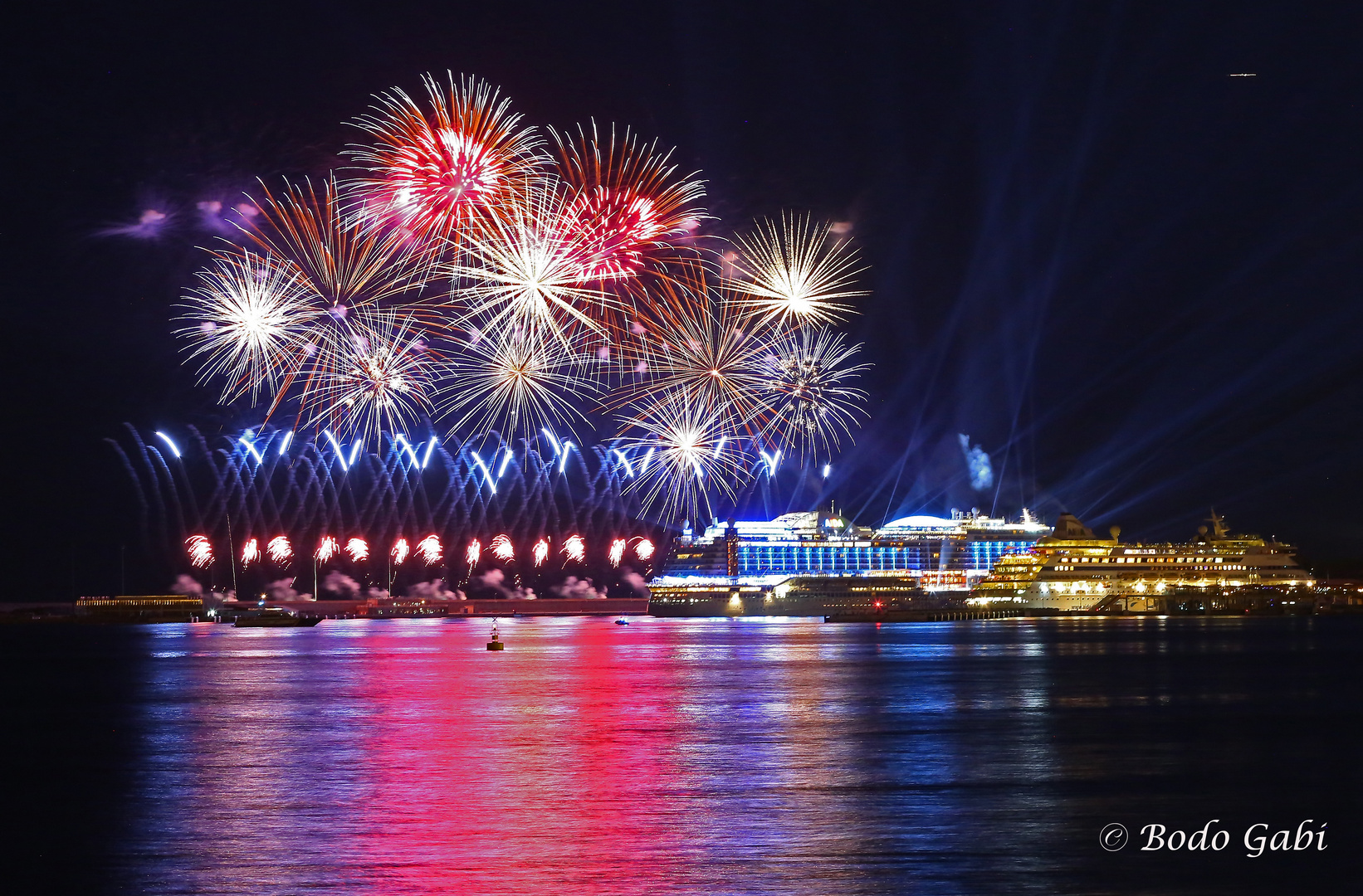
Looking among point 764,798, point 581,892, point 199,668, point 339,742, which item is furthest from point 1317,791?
point 199,668

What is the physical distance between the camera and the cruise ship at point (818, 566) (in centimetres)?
12862

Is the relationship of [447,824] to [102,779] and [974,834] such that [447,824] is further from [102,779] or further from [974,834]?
[102,779]

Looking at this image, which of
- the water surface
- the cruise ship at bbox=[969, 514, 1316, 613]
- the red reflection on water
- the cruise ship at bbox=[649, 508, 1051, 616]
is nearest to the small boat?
the cruise ship at bbox=[649, 508, 1051, 616]

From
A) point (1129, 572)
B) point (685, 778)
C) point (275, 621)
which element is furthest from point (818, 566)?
point (685, 778)

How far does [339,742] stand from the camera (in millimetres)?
28469

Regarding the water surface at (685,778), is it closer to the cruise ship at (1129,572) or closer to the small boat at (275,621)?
the cruise ship at (1129,572)

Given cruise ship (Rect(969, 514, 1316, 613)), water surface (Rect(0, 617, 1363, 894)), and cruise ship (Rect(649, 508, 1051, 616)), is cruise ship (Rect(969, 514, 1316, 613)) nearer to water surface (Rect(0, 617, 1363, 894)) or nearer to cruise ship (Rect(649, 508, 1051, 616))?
cruise ship (Rect(649, 508, 1051, 616))

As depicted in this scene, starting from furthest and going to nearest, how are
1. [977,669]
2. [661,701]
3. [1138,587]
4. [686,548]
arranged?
1. [686,548]
2. [1138,587]
3. [977,669]
4. [661,701]

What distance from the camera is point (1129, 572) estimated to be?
124438 mm

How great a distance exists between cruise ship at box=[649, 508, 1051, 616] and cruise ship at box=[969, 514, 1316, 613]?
7257mm

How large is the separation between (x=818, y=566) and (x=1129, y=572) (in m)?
27.9

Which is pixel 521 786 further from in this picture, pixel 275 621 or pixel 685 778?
pixel 275 621

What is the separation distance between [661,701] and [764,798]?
16936mm

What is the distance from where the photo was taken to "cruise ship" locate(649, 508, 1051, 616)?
422 feet
